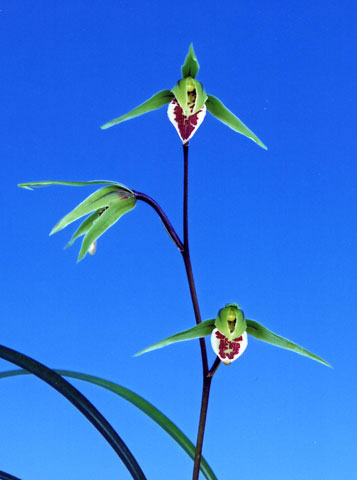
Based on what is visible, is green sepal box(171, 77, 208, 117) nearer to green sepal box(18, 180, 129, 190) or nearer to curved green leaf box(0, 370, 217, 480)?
green sepal box(18, 180, 129, 190)

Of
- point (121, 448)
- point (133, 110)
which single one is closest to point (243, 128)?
point (133, 110)

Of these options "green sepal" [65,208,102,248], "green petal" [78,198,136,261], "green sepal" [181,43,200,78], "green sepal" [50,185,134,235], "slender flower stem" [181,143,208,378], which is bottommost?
"slender flower stem" [181,143,208,378]

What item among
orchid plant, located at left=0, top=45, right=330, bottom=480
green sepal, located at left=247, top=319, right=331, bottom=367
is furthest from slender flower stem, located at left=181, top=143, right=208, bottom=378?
green sepal, located at left=247, top=319, right=331, bottom=367

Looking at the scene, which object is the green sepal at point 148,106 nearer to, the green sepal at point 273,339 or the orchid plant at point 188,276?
the orchid plant at point 188,276

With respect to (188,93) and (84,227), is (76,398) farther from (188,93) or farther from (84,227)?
(188,93)

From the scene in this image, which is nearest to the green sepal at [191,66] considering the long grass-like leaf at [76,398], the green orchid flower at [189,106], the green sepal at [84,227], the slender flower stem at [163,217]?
the green orchid flower at [189,106]

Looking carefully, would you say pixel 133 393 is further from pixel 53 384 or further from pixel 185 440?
pixel 53 384
